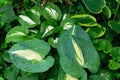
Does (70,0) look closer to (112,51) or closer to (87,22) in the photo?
(87,22)

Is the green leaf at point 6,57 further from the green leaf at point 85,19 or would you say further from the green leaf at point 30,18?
the green leaf at point 85,19

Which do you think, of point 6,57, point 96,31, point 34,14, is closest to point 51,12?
point 34,14

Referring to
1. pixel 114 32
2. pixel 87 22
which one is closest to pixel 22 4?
pixel 87 22

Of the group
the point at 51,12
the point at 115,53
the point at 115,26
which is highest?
the point at 51,12

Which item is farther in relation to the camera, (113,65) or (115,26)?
(115,26)

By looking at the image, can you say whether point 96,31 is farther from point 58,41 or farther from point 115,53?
point 58,41

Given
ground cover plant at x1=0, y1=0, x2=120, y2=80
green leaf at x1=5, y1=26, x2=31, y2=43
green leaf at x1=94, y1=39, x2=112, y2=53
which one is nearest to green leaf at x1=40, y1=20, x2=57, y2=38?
ground cover plant at x1=0, y1=0, x2=120, y2=80

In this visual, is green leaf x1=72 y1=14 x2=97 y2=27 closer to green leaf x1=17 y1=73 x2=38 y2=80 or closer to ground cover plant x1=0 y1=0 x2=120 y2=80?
ground cover plant x1=0 y1=0 x2=120 y2=80
